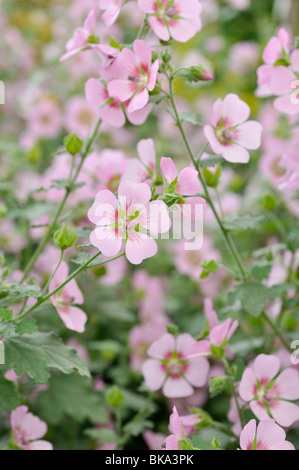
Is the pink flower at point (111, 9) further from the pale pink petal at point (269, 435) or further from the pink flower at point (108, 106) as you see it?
the pale pink petal at point (269, 435)

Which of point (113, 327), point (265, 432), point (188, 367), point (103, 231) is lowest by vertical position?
point (265, 432)

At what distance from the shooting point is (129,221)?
0.79m

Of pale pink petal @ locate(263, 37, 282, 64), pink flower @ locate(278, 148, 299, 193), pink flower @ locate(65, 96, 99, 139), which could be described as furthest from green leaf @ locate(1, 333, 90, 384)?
pink flower @ locate(65, 96, 99, 139)

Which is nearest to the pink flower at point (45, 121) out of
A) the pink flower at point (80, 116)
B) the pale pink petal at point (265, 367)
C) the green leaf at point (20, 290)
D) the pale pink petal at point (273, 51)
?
the pink flower at point (80, 116)

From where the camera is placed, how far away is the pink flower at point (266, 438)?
0.74 m

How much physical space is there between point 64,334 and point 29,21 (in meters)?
2.09

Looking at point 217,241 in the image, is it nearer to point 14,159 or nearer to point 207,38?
point 14,159

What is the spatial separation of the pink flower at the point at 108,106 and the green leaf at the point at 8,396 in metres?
0.45

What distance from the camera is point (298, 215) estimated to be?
1.53 metres

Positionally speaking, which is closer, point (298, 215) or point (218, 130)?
point (218, 130)

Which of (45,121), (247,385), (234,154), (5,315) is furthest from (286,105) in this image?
(45,121)

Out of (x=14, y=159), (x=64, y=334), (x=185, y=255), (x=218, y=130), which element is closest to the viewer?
(x=218, y=130)

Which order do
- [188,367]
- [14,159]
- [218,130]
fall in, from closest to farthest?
[218,130] < [188,367] < [14,159]

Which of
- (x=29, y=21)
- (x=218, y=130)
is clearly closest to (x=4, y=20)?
(x=29, y=21)
